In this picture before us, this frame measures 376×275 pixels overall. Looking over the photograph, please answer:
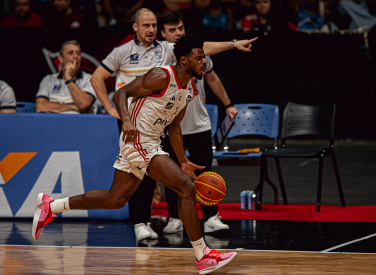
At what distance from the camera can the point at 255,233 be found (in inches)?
224

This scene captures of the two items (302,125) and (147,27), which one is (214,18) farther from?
(147,27)

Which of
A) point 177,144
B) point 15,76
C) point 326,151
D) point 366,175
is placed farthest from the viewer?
point 15,76

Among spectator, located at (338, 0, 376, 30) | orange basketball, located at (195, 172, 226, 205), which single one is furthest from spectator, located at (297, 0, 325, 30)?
orange basketball, located at (195, 172, 226, 205)

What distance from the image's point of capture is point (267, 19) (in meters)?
11.3

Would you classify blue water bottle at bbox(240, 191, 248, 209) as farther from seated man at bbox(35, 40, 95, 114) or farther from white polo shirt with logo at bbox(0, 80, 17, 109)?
white polo shirt with logo at bbox(0, 80, 17, 109)

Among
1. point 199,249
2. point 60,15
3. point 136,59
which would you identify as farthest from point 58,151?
point 60,15

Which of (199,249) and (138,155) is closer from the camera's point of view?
(199,249)

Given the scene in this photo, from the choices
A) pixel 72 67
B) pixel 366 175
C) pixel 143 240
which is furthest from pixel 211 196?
pixel 366 175

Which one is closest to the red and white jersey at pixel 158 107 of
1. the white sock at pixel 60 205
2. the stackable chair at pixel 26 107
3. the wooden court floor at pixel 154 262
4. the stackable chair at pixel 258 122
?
the white sock at pixel 60 205

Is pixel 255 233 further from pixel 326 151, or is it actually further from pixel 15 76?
pixel 15 76

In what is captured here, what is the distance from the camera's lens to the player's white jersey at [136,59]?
5.68 meters

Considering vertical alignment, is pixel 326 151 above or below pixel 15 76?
below

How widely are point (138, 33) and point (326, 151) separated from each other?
2828 millimetres

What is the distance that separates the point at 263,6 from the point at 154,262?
7.78 m
